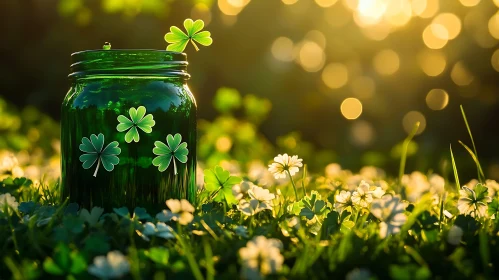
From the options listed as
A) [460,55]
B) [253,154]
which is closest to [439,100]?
[460,55]

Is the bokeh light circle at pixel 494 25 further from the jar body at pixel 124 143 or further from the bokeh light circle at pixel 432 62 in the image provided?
the jar body at pixel 124 143

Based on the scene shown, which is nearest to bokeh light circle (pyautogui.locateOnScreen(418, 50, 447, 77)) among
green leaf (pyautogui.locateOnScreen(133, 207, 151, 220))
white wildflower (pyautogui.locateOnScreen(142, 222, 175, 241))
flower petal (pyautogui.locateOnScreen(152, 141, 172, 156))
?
flower petal (pyautogui.locateOnScreen(152, 141, 172, 156))

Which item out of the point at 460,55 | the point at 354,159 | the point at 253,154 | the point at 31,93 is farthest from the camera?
the point at 31,93

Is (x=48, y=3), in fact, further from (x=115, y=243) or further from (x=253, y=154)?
(x=115, y=243)

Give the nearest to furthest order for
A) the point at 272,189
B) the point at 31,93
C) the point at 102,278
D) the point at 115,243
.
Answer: the point at 102,278 → the point at 115,243 → the point at 272,189 → the point at 31,93

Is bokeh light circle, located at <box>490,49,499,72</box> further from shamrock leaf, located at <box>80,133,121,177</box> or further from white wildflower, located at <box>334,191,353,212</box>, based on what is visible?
shamrock leaf, located at <box>80,133,121,177</box>

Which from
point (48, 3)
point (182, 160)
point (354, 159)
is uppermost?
point (48, 3)

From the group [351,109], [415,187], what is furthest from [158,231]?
[351,109]

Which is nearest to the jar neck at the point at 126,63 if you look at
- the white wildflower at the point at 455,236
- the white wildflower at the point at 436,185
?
the white wildflower at the point at 455,236
